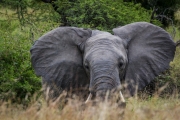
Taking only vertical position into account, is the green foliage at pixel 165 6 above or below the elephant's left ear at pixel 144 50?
below

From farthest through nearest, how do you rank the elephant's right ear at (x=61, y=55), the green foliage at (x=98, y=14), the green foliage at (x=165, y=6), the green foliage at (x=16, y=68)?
1. the green foliage at (x=165, y=6)
2. the green foliage at (x=98, y=14)
3. the green foliage at (x=16, y=68)
4. the elephant's right ear at (x=61, y=55)

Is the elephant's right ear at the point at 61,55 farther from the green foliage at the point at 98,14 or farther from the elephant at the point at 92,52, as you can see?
the green foliage at the point at 98,14

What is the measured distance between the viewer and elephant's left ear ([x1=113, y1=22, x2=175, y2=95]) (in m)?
6.75

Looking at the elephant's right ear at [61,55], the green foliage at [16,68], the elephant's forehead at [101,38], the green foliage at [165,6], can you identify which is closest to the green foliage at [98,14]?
the green foliage at [16,68]

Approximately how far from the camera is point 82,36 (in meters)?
6.74

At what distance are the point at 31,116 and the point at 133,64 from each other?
109 inches

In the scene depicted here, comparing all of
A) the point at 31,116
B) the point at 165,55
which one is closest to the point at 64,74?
the point at 165,55

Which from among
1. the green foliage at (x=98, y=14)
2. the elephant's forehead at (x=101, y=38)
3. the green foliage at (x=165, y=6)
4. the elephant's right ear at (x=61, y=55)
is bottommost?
the green foliage at (x=165, y=6)

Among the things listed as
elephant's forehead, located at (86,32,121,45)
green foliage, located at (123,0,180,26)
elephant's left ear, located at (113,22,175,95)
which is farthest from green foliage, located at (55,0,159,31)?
elephant's forehead, located at (86,32,121,45)

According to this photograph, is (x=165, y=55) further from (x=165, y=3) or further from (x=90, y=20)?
(x=165, y=3)

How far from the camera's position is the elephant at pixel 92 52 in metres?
6.41

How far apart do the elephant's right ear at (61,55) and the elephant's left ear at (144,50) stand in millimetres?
507

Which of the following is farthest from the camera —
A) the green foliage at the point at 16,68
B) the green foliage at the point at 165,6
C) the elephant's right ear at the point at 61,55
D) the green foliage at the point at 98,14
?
the green foliage at the point at 165,6

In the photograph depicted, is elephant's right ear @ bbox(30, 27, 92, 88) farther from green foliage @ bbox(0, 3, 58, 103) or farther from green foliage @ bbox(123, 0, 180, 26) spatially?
green foliage @ bbox(123, 0, 180, 26)
